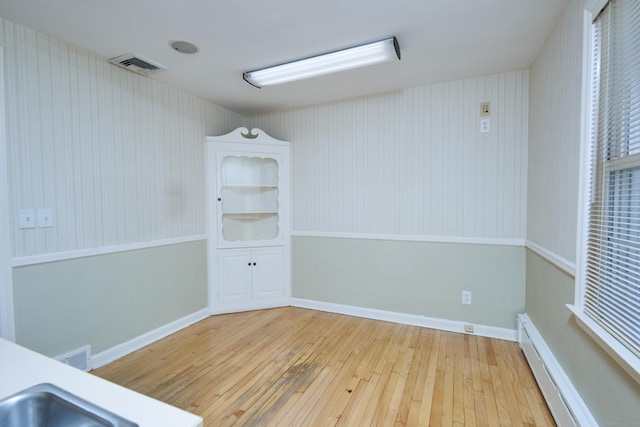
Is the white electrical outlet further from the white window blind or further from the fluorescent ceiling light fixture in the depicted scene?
the fluorescent ceiling light fixture

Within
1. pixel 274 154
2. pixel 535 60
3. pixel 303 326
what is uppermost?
pixel 535 60

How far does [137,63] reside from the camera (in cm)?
240

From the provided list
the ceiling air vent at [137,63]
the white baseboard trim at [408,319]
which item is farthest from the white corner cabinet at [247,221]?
the ceiling air vent at [137,63]

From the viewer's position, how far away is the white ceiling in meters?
1.75

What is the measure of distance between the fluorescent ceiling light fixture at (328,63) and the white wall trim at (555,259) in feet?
5.72

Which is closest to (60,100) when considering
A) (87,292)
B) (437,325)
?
(87,292)

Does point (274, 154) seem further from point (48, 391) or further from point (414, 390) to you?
point (48, 391)

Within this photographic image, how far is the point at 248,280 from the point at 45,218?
77.4 inches

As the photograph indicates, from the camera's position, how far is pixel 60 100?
211 centimetres

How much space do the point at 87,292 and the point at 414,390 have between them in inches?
101

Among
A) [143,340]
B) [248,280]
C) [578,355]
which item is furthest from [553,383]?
[143,340]

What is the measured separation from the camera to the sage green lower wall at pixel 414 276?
9.02 feet

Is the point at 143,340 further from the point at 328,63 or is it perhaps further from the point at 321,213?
the point at 328,63

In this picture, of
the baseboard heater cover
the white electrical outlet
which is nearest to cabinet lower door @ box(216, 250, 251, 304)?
the baseboard heater cover
